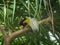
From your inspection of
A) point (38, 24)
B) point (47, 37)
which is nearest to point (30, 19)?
point (38, 24)

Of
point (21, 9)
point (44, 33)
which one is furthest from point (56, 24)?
point (21, 9)

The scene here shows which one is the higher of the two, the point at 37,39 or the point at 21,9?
the point at 21,9

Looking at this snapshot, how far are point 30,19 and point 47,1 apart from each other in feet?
0.52

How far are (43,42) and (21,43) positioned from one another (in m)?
0.19

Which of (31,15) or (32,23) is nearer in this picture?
(32,23)

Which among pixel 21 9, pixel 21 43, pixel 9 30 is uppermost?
pixel 21 9

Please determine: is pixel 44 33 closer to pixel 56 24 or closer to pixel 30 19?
pixel 56 24

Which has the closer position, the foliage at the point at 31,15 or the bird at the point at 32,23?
the bird at the point at 32,23

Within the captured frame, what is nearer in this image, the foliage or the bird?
the bird

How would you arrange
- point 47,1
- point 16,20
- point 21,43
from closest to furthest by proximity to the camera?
1. point 47,1
2. point 16,20
3. point 21,43

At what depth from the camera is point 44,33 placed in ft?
5.48

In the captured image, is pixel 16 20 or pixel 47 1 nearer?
pixel 47 1

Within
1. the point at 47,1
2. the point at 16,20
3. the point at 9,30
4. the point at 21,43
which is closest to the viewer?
the point at 47,1

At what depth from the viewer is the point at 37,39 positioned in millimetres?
1695
